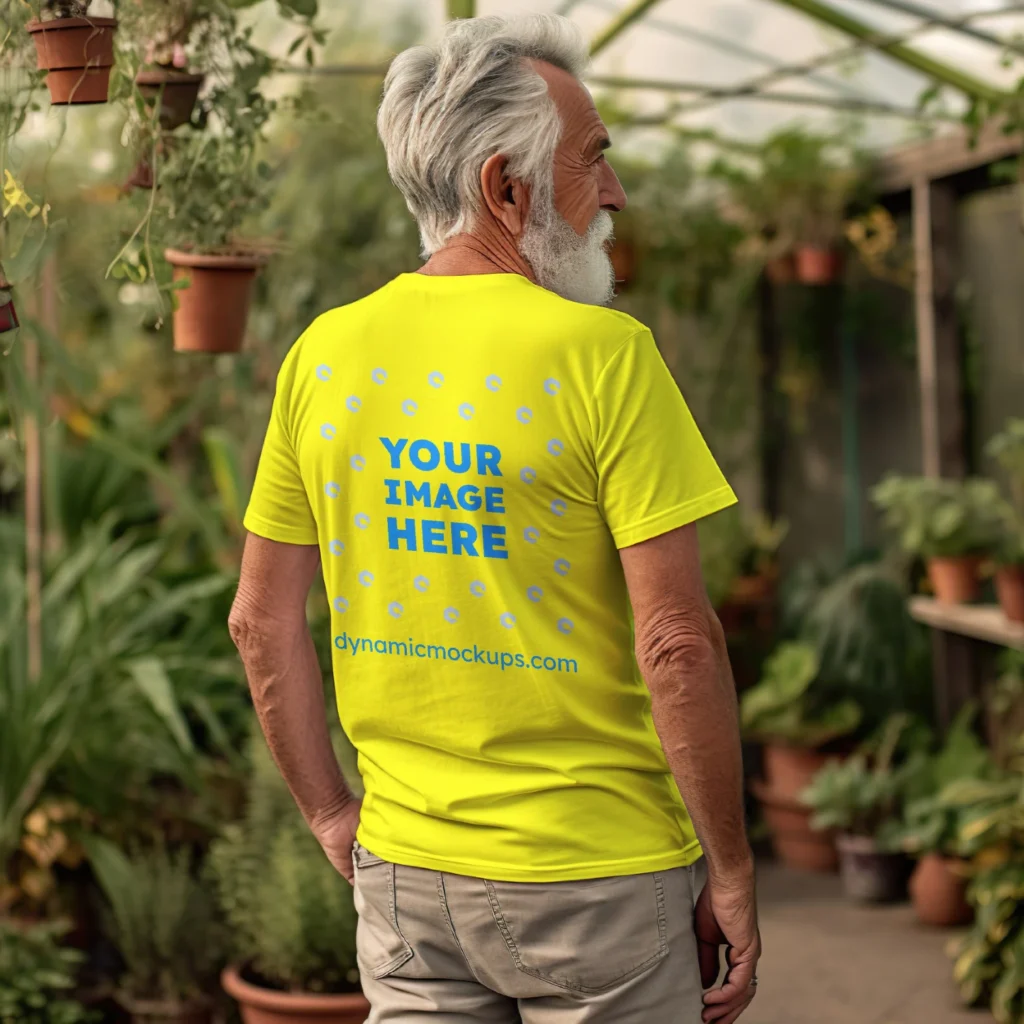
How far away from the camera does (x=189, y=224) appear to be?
7.83 feet

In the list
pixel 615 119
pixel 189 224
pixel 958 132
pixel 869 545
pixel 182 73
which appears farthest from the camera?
pixel 869 545

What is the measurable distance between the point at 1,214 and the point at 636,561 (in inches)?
36.8

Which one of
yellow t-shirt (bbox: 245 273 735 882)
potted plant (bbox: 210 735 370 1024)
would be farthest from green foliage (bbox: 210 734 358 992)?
yellow t-shirt (bbox: 245 273 735 882)

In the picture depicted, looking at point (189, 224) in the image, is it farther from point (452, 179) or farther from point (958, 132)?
point (958, 132)

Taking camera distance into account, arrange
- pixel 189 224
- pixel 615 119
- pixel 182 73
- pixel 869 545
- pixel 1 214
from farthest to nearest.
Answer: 1. pixel 869 545
2. pixel 615 119
3. pixel 189 224
4. pixel 182 73
5. pixel 1 214

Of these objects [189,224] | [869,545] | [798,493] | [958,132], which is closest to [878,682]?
[869,545]

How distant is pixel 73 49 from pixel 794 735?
11.8ft

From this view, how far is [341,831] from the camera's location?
174 cm

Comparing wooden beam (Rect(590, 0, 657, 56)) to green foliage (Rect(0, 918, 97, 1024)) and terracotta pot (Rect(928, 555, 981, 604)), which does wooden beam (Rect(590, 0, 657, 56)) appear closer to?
terracotta pot (Rect(928, 555, 981, 604))

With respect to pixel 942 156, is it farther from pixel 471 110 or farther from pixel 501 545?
pixel 501 545

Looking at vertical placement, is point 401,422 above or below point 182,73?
below

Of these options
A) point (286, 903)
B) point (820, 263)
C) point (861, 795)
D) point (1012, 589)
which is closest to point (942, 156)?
point (820, 263)

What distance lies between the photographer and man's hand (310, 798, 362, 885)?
1739mm

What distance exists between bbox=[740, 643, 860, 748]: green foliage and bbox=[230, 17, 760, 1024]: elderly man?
11.3 ft
